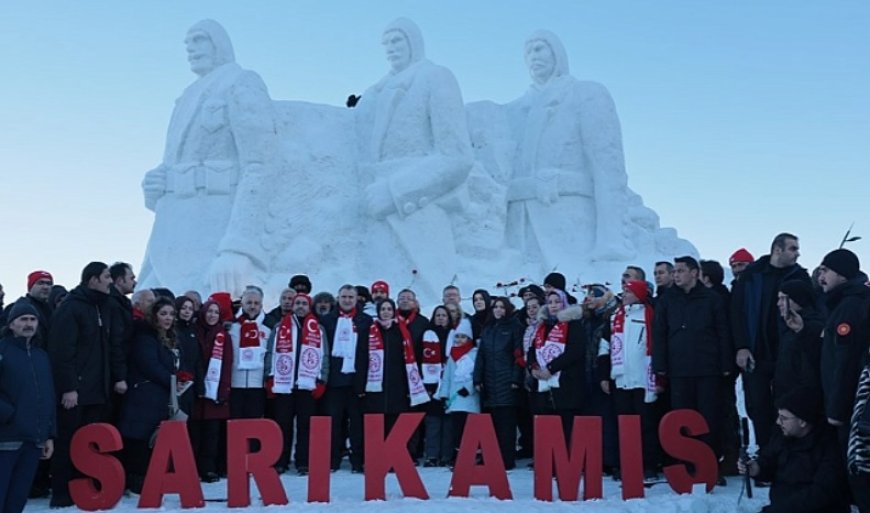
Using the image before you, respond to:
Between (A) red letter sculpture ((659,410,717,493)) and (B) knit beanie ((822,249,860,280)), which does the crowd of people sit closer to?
(B) knit beanie ((822,249,860,280))

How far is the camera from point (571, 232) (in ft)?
41.2

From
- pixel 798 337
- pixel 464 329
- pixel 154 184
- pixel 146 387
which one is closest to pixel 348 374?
pixel 464 329

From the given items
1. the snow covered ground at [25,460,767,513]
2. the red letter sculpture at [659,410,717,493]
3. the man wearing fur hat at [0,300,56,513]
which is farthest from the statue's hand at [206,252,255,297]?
the red letter sculpture at [659,410,717,493]

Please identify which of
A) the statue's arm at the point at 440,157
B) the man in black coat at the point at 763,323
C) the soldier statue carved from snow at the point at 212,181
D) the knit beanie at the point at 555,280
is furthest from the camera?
the statue's arm at the point at 440,157

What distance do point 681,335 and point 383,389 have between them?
233 centimetres

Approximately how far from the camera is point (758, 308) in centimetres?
695

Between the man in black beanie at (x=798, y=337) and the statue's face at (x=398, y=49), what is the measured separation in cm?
693

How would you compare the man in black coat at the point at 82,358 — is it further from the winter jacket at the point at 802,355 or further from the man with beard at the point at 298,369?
the winter jacket at the point at 802,355

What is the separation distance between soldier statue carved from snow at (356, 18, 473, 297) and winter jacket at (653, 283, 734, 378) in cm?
448

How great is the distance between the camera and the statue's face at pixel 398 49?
12.2 metres

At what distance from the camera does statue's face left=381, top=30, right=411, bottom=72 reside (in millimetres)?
12195

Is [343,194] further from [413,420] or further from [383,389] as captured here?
[413,420]

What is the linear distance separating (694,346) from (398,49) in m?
6.28

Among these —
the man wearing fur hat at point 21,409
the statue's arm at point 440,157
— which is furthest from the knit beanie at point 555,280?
the man wearing fur hat at point 21,409
